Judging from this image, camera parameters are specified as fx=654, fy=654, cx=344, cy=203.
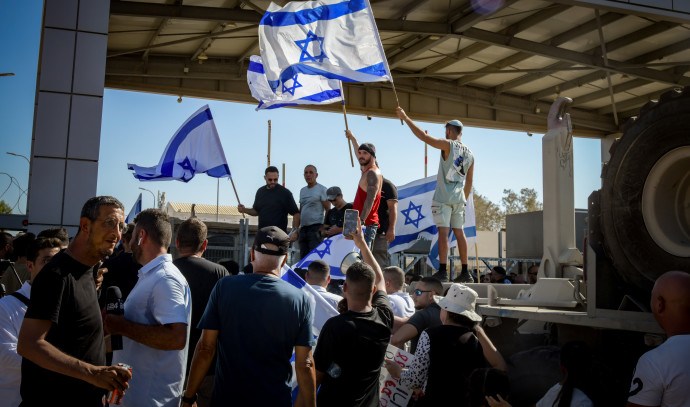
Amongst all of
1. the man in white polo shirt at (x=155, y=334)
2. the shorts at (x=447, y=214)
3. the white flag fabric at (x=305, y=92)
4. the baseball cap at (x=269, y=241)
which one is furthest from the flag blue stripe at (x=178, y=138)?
the man in white polo shirt at (x=155, y=334)

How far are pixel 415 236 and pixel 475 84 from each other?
7302mm

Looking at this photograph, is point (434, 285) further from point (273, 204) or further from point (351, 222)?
point (273, 204)

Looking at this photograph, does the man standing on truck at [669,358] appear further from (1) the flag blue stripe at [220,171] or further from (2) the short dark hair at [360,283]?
(1) the flag blue stripe at [220,171]

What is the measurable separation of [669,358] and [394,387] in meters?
2.56

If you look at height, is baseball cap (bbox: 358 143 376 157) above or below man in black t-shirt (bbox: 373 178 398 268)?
above

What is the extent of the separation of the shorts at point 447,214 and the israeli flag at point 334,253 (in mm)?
1089

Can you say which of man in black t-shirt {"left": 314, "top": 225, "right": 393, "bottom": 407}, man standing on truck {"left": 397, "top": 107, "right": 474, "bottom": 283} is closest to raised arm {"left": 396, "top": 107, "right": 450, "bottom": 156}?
man standing on truck {"left": 397, "top": 107, "right": 474, "bottom": 283}

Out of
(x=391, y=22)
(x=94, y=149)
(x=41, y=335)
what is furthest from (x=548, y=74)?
(x=41, y=335)

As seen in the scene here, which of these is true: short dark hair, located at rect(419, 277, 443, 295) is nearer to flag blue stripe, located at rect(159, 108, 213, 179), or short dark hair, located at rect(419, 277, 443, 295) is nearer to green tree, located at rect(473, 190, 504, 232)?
flag blue stripe, located at rect(159, 108, 213, 179)

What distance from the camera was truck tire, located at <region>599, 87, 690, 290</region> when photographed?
14.0 feet

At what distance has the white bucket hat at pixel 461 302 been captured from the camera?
200 inches

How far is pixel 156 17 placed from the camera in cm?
1262

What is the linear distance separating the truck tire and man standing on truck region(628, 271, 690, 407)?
0.69m

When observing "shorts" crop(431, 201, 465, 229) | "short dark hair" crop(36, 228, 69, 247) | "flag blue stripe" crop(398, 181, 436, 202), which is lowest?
"short dark hair" crop(36, 228, 69, 247)
